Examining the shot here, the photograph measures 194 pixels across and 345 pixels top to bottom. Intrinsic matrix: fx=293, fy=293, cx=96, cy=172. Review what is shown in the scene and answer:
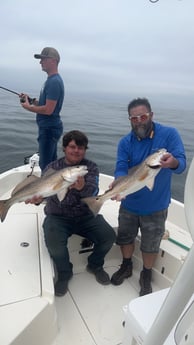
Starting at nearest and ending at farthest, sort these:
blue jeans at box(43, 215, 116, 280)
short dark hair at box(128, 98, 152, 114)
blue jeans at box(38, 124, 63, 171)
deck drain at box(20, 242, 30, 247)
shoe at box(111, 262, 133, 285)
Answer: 1. short dark hair at box(128, 98, 152, 114)
2. blue jeans at box(43, 215, 116, 280)
3. deck drain at box(20, 242, 30, 247)
4. shoe at box(111, 262, 133, 285)
5. blue jeans at box(38, 124, 63, 171)

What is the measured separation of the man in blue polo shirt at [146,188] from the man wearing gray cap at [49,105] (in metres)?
1.72

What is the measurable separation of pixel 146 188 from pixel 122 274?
1.08 meters

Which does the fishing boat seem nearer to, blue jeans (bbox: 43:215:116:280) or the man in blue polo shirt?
blue jeans (bbox: 43:215:116:280)

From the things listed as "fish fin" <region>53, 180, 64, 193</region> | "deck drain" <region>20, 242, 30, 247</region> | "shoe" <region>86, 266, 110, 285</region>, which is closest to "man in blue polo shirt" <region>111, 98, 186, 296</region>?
"shoe" <region>86, 266, 110, 285</region>

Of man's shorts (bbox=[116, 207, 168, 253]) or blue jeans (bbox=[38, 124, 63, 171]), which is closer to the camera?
man's shorts (bbox=[116, 207, 168, 253])

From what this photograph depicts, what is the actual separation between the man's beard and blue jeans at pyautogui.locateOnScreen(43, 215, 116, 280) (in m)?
1.04

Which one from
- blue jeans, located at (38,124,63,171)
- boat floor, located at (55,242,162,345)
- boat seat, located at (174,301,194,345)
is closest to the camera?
boat seat, located at (174,301,194,345)

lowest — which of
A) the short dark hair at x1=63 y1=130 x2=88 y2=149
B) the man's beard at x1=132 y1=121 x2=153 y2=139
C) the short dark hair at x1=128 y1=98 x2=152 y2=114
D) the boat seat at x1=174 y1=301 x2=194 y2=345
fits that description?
the boat seat at x1=174 y1=301 x2=194 y2=345

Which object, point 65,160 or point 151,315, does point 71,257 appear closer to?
point 65,160

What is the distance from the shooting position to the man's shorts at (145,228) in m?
2.86

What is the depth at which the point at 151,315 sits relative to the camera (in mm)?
1505

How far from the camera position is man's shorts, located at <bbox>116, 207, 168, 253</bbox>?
2.86 meters

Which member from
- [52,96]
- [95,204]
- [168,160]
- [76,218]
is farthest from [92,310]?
[52,96]

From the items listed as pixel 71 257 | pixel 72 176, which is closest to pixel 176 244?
pixel 71 257
